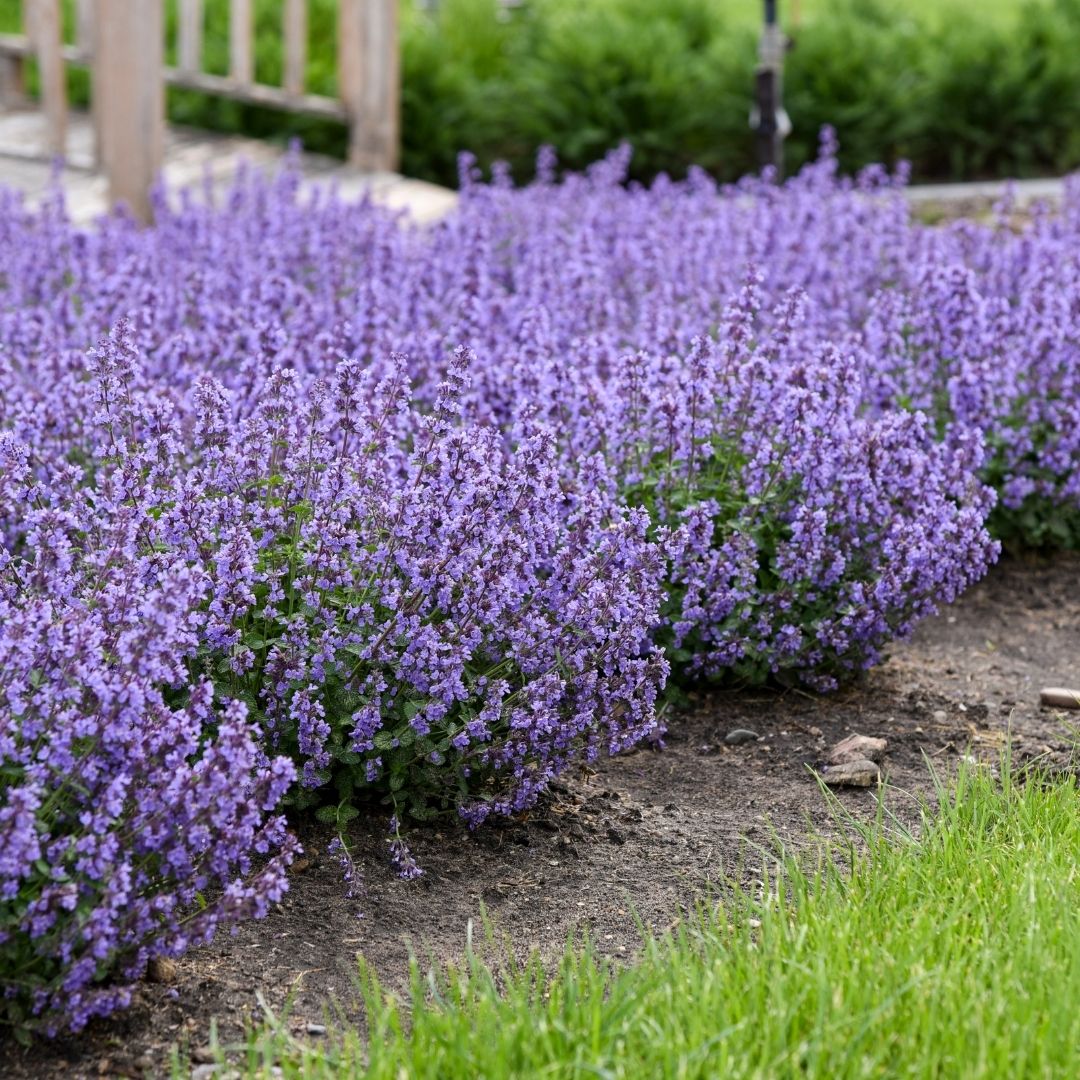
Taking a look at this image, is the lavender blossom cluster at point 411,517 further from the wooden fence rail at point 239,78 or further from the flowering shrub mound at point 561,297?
the wooden fence rail at point 239,78

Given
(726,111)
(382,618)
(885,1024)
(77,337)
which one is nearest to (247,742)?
(382,618)

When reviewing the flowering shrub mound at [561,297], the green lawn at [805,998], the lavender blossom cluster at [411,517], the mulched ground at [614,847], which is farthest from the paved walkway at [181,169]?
the green lawn at [805,998]

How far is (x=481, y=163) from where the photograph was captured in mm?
11641

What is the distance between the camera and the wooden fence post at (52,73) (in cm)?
897

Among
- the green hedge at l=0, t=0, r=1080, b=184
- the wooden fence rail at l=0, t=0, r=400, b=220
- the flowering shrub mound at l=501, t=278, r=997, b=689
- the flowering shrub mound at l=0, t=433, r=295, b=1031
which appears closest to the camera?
the flowering shrub mound at l=0, t=433, r=295, b=1031

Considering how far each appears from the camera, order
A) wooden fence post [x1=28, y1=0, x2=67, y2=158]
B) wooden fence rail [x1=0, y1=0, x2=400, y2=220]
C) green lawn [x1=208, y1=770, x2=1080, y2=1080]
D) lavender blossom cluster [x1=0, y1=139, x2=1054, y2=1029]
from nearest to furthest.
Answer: green lawn [x1=208, y1=770, x2=1080, y2=1080], lavender blossom cluster [x1=0, y1=139, x2=1054, y2=1029], wooden fence rail [x1=0, y1=0, x2=400, y2=220], wooden fence post [x1=28, y1=0, x2=67, y2=158]

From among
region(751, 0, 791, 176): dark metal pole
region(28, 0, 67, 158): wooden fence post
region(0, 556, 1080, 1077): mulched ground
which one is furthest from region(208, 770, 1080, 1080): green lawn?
region(28, 0, 67, 158): wooden fence post

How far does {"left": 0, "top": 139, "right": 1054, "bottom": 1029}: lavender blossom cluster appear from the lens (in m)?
2.83

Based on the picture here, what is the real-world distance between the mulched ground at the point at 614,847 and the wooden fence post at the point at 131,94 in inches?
177

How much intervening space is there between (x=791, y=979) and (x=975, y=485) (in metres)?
1.90

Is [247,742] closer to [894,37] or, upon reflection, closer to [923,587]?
[923,587]

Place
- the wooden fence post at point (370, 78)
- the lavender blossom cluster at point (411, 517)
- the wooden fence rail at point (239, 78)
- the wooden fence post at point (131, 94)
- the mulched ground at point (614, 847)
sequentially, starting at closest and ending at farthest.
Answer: the lavender blossom cluster at point (411, 517)
the mulched ground at point (614, 847)
the wooden fence post at point (131, 94)
the wooden fence rail at point (239, 78)
the wooden fence post at point (370, 78)

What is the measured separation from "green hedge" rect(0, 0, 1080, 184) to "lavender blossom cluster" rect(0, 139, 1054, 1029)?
5.32 metres

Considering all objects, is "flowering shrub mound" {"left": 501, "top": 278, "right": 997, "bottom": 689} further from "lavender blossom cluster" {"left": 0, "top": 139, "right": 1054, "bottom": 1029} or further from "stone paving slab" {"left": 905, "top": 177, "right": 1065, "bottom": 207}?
"stone paving slab" {"left": 905, "top": 177, "right": 1065, "bottom": 207}
